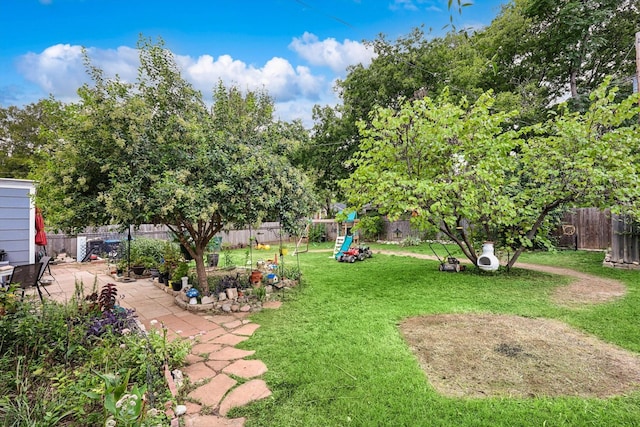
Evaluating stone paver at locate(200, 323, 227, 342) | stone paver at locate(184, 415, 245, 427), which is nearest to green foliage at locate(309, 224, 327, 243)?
stone paver at locate(200, 323, 227, 342)

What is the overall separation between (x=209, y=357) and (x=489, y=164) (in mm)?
5616

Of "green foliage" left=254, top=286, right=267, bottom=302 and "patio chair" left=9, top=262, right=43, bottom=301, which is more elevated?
"patio chair" left=9, top=262, right=43, bottom=301

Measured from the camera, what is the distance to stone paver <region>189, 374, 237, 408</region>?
2365mm

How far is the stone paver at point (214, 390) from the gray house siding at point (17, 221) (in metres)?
6.24

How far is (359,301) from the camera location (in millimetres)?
5090

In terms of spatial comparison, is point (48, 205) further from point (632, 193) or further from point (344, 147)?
point (344, 147)

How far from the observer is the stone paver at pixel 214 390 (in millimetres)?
2365

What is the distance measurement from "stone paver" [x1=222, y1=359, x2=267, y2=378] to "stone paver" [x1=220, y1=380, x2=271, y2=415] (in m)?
0.15

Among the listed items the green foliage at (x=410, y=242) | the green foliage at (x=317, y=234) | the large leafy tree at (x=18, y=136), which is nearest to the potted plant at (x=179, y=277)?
the green foliage at (x=410, y=242)

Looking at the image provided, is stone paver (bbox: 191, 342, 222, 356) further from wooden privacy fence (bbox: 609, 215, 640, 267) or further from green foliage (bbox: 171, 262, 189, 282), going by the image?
wooden privacy fence (bbox: 609, 215, 640, 267)

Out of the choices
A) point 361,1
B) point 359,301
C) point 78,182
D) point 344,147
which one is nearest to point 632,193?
point 359,301

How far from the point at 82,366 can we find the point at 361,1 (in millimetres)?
4169

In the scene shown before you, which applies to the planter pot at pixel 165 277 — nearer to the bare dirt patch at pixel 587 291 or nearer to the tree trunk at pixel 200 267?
the tree trunk at pixel 200 267

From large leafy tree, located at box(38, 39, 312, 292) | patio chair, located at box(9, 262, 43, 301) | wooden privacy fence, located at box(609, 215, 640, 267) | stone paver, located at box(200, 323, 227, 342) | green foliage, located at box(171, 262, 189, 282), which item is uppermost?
large leafy tree, located at box(38, 39, 312, 292)
